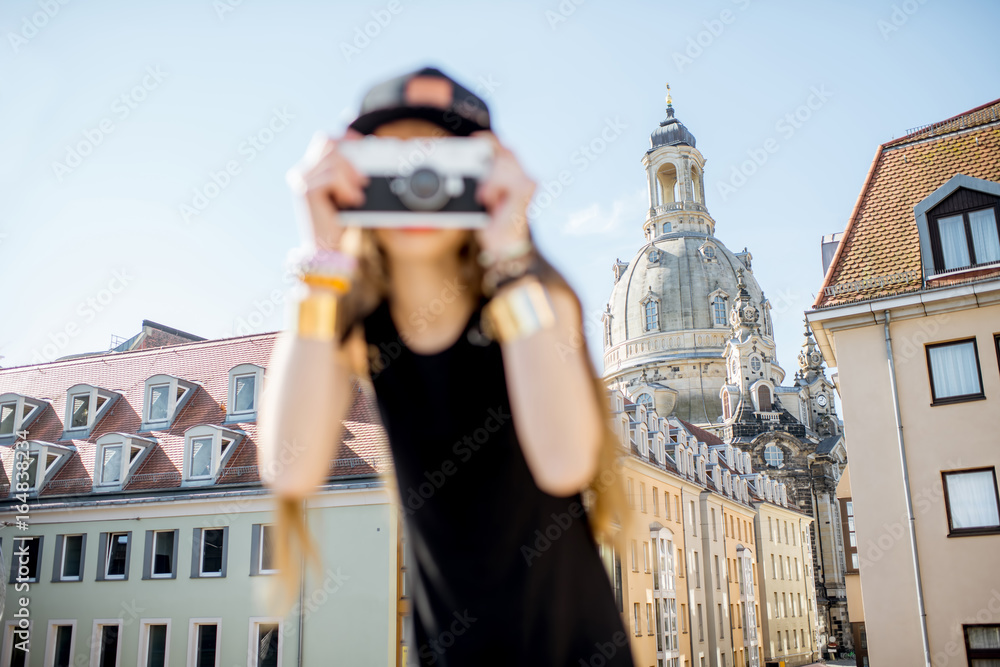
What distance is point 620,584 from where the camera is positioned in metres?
34.0

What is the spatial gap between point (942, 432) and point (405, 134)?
65.1 feet

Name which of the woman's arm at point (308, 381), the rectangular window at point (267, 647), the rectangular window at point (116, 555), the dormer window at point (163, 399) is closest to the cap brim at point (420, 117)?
the woman's arm at point (308, 381)

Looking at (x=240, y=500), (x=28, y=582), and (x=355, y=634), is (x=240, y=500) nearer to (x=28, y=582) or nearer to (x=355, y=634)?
(x=355, y=634)

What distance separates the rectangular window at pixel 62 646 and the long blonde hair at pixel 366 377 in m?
31.4

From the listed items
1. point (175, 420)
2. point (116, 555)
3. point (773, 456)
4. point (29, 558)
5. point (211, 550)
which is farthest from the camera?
point (773, 456)

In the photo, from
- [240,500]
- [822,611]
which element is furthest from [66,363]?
[822,611]

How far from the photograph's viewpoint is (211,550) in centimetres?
2819

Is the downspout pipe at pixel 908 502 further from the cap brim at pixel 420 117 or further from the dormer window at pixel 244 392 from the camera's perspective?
the dormer window at pixel 244 392

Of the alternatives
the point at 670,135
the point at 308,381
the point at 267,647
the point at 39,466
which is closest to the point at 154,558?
the point at 267,647

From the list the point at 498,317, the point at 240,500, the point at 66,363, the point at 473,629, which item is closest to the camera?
the point at 498,317

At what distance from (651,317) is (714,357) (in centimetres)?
947

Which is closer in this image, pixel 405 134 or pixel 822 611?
pixel 405 134

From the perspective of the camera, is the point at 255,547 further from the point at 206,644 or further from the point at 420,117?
the point at 420,117

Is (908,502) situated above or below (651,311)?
below
